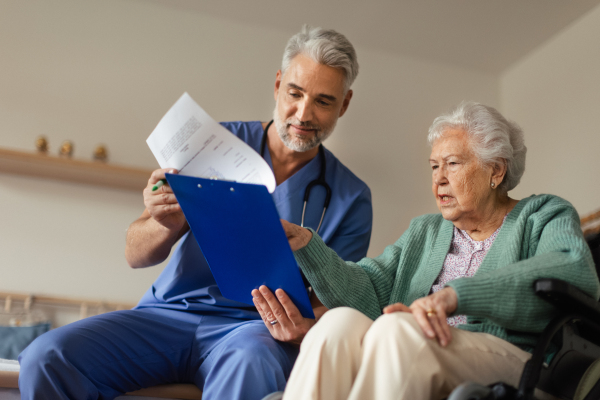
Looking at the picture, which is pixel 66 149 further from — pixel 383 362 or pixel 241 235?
pixel 383 362

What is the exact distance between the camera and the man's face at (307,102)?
5.26 feet

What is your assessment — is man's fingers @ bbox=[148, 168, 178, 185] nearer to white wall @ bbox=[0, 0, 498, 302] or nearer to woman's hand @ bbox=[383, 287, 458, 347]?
woman's hand @ bbox=[383, 287, 458, 347]

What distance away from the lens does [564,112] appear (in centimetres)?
315

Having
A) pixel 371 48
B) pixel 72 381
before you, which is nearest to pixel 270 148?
pixel 72 381

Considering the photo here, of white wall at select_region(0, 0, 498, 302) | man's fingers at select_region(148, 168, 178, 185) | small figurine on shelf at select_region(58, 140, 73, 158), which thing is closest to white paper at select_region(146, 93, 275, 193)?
man's fingers at select_region(148, 168, 178, 185)

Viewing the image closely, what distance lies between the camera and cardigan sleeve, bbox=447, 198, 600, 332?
1.02 m

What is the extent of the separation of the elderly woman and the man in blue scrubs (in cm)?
15

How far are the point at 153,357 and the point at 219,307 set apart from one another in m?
0.22

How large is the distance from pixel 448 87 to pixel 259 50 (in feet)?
4.40

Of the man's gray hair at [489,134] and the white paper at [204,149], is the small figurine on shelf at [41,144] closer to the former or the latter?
the white paper at [204,149]

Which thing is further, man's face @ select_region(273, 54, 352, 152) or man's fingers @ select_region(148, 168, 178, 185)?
man's face @ select_region(273, 54, 352, 152)

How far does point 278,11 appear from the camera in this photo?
3.27m

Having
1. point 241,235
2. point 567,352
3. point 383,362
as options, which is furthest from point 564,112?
point 383,362

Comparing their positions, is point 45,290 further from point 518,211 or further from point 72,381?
point 518,211
